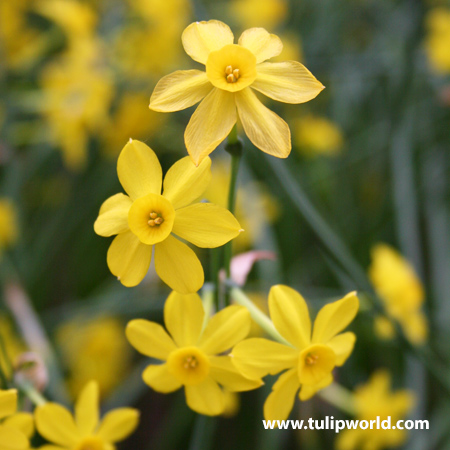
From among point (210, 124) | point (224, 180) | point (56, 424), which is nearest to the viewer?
point (210, 124)

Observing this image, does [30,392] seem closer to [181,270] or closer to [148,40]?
[181,270]

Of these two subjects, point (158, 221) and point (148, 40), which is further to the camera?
point (148, 40)

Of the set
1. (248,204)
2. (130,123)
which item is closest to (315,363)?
(248,204)

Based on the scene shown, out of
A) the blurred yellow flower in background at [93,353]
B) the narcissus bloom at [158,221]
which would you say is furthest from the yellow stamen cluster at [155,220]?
the blurred yellow flower in background at [93,353]

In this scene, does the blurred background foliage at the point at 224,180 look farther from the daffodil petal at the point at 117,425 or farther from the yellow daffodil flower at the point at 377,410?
the daffodil petal at the point at 117,425

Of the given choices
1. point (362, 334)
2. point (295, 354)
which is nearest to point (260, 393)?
point (362, 334)

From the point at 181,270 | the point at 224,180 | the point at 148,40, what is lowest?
the point at 181,270

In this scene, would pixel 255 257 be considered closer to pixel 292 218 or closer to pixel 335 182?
pixel 292 218
